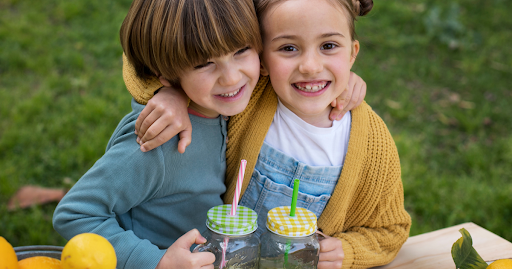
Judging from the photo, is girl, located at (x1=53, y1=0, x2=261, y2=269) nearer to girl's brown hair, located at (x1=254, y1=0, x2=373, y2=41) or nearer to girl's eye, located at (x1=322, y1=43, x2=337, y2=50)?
girl's brown hair, located at (x1=254, y1=0, x2=373, y2=41)

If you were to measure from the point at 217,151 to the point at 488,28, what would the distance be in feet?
15.5

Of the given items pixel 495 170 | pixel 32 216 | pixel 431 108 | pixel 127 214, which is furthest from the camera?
pixel 431 108

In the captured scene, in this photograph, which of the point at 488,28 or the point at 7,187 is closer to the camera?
the point at 7,187

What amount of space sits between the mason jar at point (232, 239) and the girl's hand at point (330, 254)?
0.29 m

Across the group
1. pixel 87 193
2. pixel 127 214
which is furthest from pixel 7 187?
pixel 87 193

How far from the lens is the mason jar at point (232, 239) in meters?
1.15

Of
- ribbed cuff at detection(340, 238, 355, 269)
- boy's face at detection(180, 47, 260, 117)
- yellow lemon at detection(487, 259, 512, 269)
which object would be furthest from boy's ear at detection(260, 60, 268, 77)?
yellow lemon at detection(487, 259, 512, 269)

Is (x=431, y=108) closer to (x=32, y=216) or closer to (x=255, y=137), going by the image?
(x=255, y=137)

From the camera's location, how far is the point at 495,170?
3.41 m

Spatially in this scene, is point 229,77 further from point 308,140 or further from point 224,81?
point 308,140

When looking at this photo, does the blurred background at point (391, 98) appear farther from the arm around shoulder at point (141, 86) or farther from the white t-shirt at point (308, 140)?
the white t-shirt at point (308, 140)

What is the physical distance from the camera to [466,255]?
1295mm

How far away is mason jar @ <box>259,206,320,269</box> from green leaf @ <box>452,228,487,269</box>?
419 millimetres

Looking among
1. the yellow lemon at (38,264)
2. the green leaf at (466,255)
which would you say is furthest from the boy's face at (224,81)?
the green leaf at (466,255)
